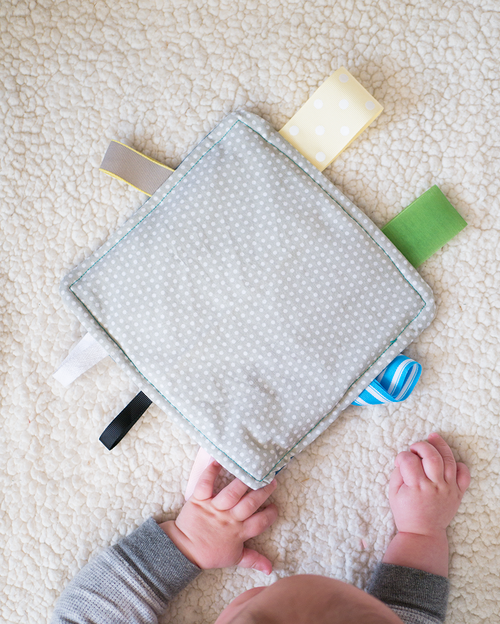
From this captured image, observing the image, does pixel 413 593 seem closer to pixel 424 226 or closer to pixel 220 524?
pixel 220 524

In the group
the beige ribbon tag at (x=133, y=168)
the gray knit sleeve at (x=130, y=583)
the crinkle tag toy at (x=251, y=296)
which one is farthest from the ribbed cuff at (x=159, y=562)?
the beige ribbon tag at (x=133, y=168)

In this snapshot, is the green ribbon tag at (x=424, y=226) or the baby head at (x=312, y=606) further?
the green ribbon tag at (x=424, y=226)

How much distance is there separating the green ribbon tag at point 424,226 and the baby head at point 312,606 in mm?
420

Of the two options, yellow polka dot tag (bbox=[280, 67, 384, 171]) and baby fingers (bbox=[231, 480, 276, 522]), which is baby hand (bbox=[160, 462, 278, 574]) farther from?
yellow polka dot tag (bbox=[280, 67, 384, 171])

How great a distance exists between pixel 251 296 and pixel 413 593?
45 cm

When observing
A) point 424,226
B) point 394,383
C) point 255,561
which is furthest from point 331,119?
point 255,561

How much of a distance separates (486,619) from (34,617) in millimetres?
653

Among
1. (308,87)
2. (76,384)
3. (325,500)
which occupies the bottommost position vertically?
(325,500)

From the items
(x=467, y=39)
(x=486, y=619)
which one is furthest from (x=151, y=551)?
(x=467, y=39)

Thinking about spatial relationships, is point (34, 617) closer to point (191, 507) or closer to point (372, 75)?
point (191, 507)

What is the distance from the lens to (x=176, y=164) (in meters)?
0.68

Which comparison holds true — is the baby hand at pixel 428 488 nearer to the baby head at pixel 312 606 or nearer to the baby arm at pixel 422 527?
the baby arm at pixel 422 527

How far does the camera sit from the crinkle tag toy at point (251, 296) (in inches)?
24.7

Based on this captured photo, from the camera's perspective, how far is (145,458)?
0.69 meters
